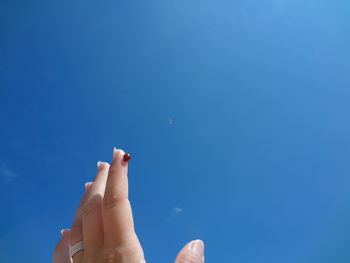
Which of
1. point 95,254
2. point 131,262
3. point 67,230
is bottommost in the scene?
point 131,262

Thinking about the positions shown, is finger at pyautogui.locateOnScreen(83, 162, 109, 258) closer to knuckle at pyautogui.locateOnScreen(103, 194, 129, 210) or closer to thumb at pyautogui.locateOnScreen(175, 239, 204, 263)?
knuckle at pyautogui.locateOnScreen(103, 194, 129, 210)

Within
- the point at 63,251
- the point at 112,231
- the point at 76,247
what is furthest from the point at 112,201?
the point at 63,251

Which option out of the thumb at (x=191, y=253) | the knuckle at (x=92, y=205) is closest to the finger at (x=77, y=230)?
the knuckle at (x=92, y=205)

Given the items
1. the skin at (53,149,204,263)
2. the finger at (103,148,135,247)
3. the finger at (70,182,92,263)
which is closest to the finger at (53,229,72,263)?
the skin at (53,149,204,263)

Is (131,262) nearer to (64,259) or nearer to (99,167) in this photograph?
(64,259)

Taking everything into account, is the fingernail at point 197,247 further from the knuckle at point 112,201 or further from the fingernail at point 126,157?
the fingernail at point 126,157

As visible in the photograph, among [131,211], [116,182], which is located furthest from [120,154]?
[131,211]

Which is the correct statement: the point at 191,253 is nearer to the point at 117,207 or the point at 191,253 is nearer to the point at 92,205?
the point at 117,207
